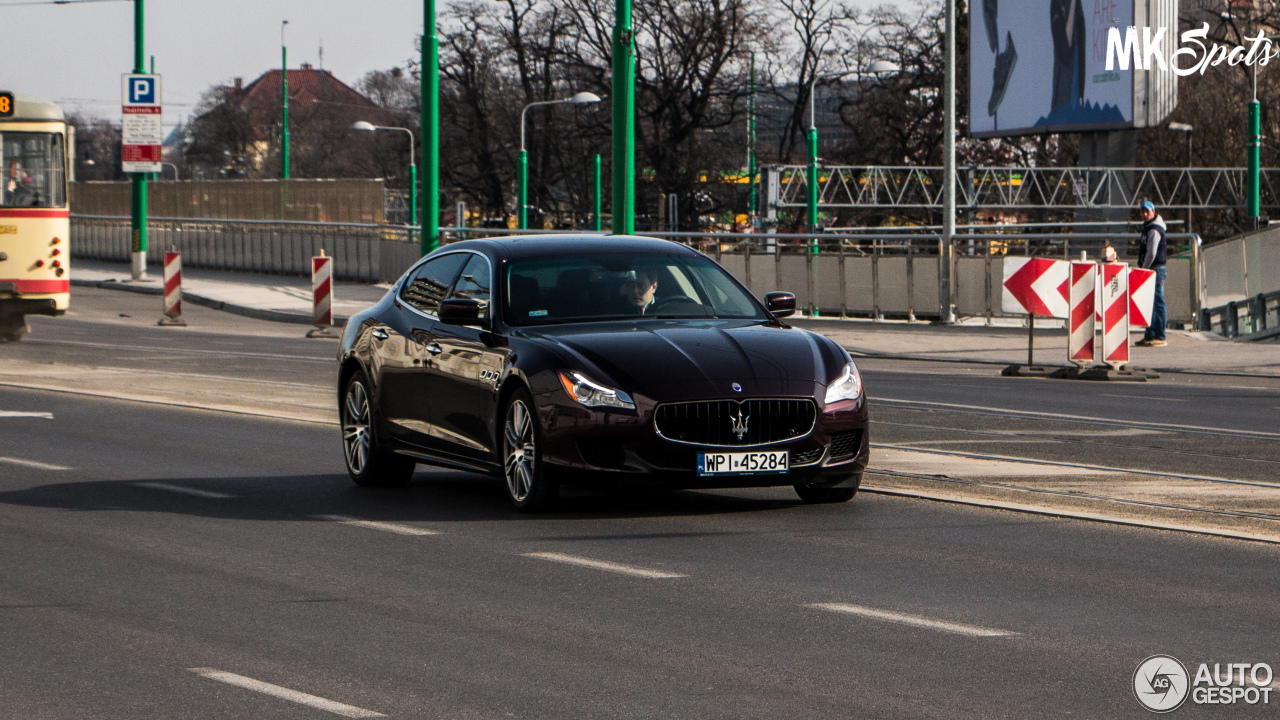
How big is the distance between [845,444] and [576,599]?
2660 mm

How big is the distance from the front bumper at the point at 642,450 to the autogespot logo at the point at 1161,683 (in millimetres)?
3474

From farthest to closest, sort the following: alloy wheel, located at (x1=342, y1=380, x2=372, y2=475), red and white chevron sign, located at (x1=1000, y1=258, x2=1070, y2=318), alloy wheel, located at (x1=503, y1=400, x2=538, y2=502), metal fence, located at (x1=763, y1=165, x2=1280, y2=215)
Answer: metal fence, located at (x1=763, y1=165, x2=1280, y2=215) < red and white chevron sign, located at (x1=1000, y1=258, x2=1070, y2=318) < alloy wheel, located at (x1=342, y1=380, x2=372, y2=475) < alloy wheel, located at (x1=503, y1=400, x2=538, y2=502)

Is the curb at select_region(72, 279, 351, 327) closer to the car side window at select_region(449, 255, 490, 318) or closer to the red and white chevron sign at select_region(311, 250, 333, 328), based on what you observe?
the red and white chevron sign at select_region(311, 250, 333, 328)

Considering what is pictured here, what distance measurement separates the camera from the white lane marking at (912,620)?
22.4ft

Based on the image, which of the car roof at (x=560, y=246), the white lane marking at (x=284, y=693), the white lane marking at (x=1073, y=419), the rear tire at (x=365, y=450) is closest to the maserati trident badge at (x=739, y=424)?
the car roof at (x=560, y=246)

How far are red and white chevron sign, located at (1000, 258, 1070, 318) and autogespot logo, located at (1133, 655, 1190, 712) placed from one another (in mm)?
14813

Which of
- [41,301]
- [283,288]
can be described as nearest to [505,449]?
[41,301]

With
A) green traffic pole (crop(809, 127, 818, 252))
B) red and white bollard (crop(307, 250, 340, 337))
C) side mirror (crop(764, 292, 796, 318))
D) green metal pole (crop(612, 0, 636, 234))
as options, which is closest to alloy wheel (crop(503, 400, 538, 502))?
side mirror (crop(764, 292, 796, 318))

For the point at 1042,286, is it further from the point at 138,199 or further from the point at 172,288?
the point at 138,199

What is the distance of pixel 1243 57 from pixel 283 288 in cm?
3272

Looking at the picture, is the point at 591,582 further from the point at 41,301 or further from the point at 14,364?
the point at 41,301

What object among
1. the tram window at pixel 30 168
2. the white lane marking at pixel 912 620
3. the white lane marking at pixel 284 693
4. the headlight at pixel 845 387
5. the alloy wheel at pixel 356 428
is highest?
Answer: the tram window at pixel 30 168

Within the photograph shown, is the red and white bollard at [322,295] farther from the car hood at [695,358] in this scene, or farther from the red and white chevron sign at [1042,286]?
the car hood at [695,358]

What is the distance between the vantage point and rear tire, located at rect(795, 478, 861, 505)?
34.0 feet
